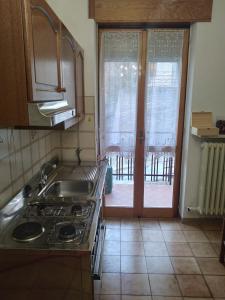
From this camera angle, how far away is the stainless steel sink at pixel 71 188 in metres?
1.98

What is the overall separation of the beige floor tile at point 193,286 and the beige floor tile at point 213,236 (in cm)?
59

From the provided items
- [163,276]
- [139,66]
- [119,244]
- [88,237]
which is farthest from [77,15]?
[163,276]

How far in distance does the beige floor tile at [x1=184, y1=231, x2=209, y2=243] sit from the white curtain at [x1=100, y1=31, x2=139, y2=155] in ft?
3.46

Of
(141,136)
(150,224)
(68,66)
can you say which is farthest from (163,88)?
(150,224)

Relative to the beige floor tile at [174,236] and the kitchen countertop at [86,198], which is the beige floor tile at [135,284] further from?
the kitchen countertop at [86,198]

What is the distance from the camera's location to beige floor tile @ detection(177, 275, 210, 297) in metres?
1.79

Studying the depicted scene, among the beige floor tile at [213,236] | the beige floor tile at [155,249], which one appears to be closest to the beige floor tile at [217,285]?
the beige floor tile at [155,249]

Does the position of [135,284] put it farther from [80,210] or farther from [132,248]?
[80,210]

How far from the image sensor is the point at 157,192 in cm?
292

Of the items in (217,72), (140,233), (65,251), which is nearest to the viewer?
(65,251)

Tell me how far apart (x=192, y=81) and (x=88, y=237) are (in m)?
1.86

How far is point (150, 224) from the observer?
273 centimetres

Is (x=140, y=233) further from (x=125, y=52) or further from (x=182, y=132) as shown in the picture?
(x=125, y=52)

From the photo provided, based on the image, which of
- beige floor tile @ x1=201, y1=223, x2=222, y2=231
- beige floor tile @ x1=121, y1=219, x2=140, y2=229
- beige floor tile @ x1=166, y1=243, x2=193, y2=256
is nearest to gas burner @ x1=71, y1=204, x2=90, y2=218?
beige floor tile @ x1=166, y1=243, x2=193, y2=256
